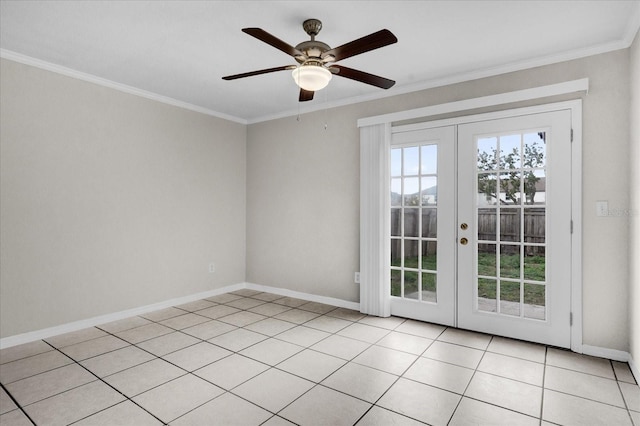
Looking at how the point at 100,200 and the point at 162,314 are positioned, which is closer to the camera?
the point at 100,200

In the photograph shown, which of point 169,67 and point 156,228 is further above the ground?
point 169,67

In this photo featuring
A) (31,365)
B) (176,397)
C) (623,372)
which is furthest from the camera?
(31,365)

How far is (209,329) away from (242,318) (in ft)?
1.43

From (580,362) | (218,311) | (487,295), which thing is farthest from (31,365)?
(580,362)

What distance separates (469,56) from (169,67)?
2.83m

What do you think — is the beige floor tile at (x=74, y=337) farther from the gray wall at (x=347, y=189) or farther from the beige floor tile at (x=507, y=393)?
the beige floor tile at (x=507, y=393)

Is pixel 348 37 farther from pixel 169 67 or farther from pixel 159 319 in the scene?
pixel 159 319

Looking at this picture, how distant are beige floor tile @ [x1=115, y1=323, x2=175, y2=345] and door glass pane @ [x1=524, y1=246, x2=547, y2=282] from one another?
351 cm

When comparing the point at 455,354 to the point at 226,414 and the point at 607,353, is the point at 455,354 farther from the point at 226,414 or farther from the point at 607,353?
the point at 226,414

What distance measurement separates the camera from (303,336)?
3.38 m

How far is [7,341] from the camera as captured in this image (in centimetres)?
307

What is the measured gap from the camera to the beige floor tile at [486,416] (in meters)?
2.01

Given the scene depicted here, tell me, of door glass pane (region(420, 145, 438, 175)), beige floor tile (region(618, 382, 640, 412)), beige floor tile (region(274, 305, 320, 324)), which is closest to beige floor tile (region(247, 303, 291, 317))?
beige floor tile (region(274, 305, 320, 324))

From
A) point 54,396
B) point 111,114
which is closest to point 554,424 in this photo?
point 54,396
